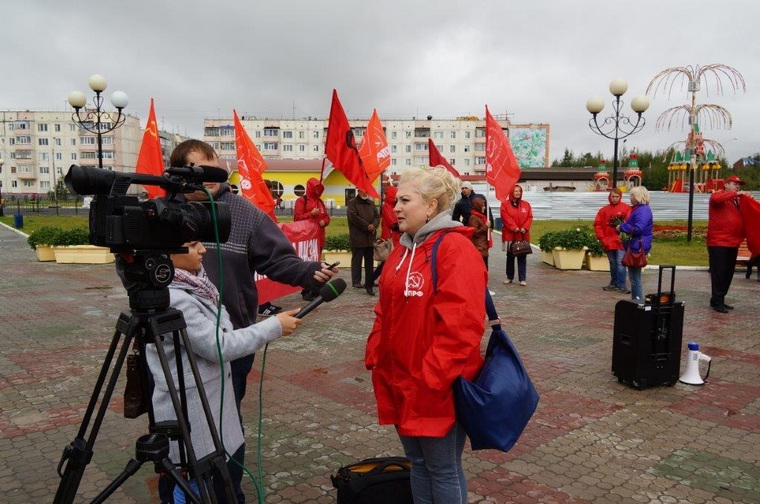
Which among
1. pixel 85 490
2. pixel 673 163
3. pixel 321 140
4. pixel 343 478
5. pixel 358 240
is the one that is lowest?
pixel 85 490

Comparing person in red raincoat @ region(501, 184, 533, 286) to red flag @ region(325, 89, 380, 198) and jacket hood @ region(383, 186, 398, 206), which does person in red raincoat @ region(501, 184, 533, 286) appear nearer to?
jacket hood @ region(383, 186, 398, 206)

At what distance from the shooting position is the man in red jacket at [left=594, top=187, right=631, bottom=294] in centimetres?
1059

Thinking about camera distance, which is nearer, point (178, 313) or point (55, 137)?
point (178, 313)

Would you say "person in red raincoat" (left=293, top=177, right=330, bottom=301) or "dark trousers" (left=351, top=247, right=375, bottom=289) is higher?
"person in red raincoat" (left=293, top=177, right=330, bottom=301)

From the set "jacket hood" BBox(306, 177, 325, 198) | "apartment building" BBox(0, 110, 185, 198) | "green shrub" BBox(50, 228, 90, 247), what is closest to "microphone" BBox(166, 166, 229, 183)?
"jacket hood" BBox(306, 177, 325, 198)

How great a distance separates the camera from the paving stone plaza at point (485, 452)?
3562mm

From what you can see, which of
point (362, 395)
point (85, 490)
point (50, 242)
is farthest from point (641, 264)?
point (50, 242)

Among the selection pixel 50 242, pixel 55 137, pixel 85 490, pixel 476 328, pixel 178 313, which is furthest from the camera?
pixel 55 137

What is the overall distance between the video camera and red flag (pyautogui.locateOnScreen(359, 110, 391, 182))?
11.0m

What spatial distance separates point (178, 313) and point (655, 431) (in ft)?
12.6

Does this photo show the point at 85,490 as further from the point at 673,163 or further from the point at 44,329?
the point at 673,163

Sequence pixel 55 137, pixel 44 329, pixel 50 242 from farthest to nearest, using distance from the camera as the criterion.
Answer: pixel 55 137 → pixel 50 242 → pixel 44 329

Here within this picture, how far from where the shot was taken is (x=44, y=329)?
7.67 meters

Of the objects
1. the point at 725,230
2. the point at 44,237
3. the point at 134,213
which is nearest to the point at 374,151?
the point at 725,230
